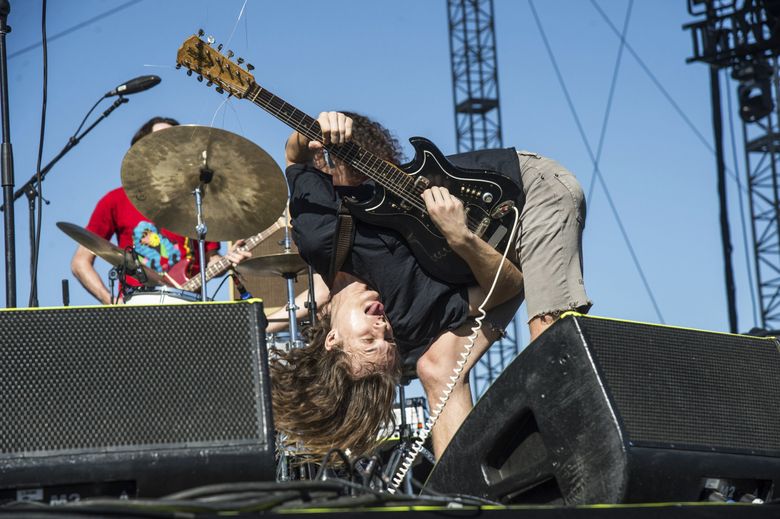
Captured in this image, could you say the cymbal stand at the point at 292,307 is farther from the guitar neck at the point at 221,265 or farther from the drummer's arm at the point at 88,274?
the drummer's arm at the point at 88,274

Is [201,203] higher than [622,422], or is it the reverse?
[201,203]

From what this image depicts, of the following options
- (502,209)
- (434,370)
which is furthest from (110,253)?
(502,209)

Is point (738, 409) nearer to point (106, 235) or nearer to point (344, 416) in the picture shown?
point (344, 416)

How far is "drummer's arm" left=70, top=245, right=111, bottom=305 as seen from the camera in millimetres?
5895

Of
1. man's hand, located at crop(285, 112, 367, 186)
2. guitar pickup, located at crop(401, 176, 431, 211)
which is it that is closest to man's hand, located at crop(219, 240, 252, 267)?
man's hand, located at crop(285, 112, 367, 186)

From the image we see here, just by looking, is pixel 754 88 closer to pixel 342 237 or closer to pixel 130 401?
pixel 342 237

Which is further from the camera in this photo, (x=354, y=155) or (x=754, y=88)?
(x=754, y=88)

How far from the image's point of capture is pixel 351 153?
3945 millimetres

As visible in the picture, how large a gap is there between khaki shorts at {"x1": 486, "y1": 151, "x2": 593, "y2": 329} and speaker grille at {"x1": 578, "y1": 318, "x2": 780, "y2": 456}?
100 centimetres

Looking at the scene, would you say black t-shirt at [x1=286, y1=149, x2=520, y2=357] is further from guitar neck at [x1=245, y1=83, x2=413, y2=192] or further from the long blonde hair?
the long blonde hair

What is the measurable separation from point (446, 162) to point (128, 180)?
1.82 m

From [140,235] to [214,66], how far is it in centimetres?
213

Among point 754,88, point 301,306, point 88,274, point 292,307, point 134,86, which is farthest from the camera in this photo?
point 754,88

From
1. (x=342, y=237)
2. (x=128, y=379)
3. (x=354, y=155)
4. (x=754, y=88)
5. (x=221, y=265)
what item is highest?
(x=754, y=88)
